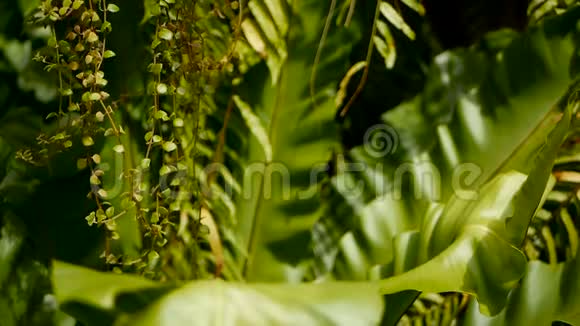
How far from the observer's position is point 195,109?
2.68 feet

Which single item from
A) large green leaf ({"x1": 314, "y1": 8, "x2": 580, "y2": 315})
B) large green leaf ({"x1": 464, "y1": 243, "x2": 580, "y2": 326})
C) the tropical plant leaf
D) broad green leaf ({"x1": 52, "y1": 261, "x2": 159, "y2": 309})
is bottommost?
large green leaf ({"x1": 464, "y1": 243, "x2": 580, "y2": 326})


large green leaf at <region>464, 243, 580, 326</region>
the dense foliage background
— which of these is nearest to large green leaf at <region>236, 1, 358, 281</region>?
the dense foliage background

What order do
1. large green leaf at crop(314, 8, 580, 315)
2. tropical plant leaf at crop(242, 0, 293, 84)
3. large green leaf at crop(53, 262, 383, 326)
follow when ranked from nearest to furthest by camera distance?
large green leaf at crop(53, 262, 383, 326)
large green leaf at crop(314, 8, 580, 315)
tropical plant leaf at crop(242, 0, 293, 84)

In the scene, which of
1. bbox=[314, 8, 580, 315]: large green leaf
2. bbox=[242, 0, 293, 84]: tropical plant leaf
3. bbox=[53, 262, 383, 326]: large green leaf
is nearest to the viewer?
bbox=[53, 262, 383, 326]: large green leaf

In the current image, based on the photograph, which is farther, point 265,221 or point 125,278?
point 265,221

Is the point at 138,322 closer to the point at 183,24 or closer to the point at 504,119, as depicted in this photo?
the point at 183,24

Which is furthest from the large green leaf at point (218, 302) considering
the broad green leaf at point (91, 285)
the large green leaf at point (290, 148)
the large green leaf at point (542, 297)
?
the large green leaf at point (290, 148)

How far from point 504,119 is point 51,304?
0.64 meters

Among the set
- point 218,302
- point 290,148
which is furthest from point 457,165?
point 218,302

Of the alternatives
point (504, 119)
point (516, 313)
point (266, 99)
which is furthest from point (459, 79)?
point (516, 313)

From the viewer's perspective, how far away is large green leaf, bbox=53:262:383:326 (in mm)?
600

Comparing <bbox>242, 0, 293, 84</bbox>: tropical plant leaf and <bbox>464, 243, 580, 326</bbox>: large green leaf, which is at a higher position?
<bbox>242, 0, 293, 84</bbox>: tropical plant leaf

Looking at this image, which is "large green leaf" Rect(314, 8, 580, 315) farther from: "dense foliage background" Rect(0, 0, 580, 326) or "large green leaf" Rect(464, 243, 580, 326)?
"large green leaf" Rect(464, 243, 580, 326)

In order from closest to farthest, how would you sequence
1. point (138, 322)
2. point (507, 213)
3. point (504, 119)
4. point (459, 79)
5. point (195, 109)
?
point (138, 322) → point (507, 213) → point (195, 109) → point (504, 119) → point (459, 79)
